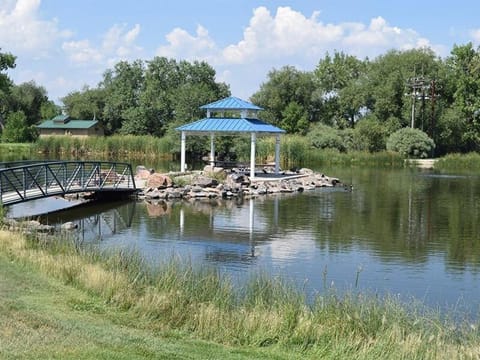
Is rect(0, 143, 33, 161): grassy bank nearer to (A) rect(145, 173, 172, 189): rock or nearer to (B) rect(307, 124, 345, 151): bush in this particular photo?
(B) rect(307, 124, 345, 151): bush

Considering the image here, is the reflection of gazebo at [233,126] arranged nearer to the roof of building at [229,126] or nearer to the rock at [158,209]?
the roof of building at [229,126]

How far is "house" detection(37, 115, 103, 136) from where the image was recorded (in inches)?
2992

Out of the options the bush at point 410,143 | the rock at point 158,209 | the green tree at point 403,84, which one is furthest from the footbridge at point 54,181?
the green tree at point 403,84

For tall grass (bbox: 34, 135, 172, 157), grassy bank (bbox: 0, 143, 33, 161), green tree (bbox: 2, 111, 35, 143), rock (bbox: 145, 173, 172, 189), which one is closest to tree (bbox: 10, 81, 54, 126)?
green tree (bbox: 2, 111, 35, 143)

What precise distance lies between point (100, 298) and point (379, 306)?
3897mm

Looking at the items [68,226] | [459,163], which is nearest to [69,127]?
[459,163]

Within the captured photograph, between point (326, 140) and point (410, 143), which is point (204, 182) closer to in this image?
point (326, 140)

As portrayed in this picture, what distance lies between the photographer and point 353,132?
205 ft

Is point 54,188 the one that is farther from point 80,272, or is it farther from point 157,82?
point 157,82

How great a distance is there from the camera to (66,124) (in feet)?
253

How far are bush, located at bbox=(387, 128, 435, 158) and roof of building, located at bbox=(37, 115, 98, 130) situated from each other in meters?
35.6

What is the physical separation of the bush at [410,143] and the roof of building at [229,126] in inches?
1074

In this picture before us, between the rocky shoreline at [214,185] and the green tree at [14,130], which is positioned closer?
the rocky shoreline at [214,185]

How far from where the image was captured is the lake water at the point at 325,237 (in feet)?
42.9
